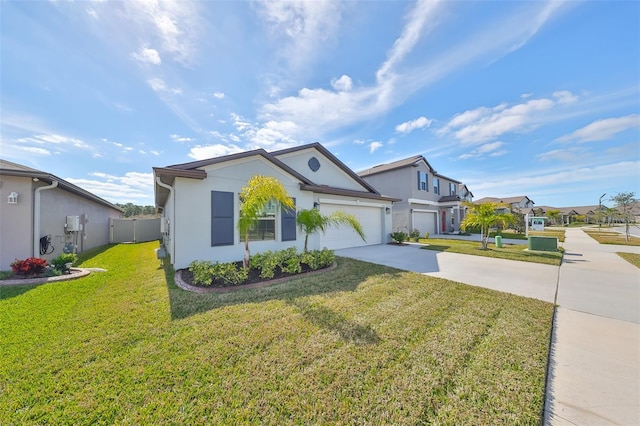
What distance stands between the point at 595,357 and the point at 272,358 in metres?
4.43

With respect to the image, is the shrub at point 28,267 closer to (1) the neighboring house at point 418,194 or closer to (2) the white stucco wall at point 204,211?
(2) the white stucco wall at point 204,211

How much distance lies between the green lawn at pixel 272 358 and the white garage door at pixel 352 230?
6.61 meters

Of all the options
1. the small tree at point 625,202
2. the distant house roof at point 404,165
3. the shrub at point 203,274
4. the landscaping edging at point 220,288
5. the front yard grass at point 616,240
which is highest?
the distant house roof at point 404,165

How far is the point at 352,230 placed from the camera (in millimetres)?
13039

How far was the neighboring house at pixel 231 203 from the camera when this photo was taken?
7285 millimetres

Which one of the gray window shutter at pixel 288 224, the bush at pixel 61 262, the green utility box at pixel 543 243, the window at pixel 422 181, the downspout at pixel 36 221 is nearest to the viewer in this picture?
the bush at pixel 61 262

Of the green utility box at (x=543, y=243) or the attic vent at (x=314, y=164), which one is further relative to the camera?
the attic vent at (x=314, y=164)

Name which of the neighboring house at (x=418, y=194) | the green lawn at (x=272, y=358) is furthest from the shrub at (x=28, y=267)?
the neighboring house at (x=418, y=194)

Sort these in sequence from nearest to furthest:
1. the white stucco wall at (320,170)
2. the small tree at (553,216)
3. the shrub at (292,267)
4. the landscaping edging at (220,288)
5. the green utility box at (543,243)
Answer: the landscaping edging at (220,288) → the shrub at (292,267) → the green utility box at (543,243) → the white stucco wall at (320,170) → the small tree at (553,216)

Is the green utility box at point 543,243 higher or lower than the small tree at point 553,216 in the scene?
lower

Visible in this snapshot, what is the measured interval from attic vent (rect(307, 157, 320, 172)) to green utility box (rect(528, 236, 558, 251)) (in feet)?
40.2

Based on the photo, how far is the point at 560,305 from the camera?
482cm

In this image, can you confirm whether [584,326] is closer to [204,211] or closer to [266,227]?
[266,227]

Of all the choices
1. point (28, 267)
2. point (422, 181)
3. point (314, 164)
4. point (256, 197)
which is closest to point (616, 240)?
point (422, 181)
